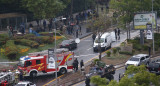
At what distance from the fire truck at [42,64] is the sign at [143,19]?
52.2ft

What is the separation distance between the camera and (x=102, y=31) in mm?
48938

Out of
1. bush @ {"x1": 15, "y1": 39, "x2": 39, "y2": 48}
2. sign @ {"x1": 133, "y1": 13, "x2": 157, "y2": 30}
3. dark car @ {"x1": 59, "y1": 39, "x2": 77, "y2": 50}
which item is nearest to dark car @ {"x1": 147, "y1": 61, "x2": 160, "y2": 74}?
sign @ {"x1": 133, "y1": 13, "x2": 157, "y2": 30}

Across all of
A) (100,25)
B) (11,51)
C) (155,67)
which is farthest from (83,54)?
(155,67)

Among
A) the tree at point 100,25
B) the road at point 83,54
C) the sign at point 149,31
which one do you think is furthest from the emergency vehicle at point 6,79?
the sign at point 149,31

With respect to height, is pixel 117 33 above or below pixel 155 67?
above

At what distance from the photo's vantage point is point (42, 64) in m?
40.4

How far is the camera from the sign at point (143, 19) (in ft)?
172

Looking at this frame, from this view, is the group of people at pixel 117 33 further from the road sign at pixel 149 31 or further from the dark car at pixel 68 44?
the dark car at pixel 68 44

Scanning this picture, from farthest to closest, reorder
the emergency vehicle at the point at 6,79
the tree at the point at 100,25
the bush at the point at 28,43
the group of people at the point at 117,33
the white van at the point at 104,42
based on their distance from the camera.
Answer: the group of people at the point at 117,33 < the white van at the point at 104,42 < the bush at the point at 28,43 < the tree at the point at 100,25 < the emergency vehicle at the point at 6,79

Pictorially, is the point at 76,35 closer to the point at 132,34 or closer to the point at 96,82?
the point at 132,34

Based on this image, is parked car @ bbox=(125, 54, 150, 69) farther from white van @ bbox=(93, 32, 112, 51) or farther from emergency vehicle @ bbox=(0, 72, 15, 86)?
emergency vehicle @ bbox=(0, 72, 15, 86)

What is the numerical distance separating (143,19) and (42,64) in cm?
1970

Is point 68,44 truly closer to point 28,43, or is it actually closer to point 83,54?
point 83,54

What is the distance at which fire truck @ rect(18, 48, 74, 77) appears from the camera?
39.9 m
